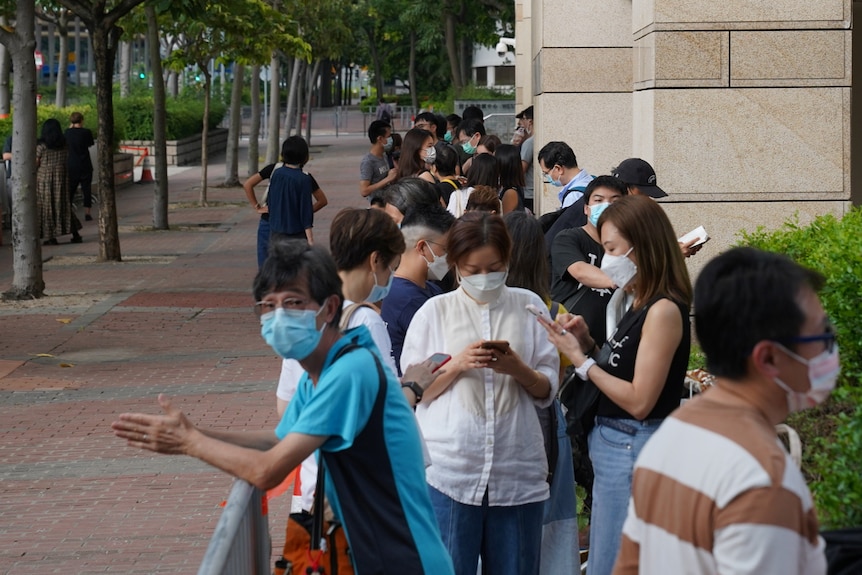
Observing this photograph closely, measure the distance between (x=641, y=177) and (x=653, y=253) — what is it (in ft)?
10.2

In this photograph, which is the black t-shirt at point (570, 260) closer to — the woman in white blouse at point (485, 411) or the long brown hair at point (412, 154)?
the woman in white blouse at point (485, 411)

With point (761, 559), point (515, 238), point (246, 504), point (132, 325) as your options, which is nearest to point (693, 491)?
point (761, 559)

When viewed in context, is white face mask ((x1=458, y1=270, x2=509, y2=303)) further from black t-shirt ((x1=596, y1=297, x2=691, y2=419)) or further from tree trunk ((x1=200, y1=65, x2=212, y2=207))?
tree trunk ((x1=200, y1=65, x2=212, y2=207))

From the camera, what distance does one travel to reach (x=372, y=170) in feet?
43.1

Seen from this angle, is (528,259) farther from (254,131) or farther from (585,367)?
(254,131)

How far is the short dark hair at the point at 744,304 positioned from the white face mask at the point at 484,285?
6.64ft

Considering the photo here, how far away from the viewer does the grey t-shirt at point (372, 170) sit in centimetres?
1309

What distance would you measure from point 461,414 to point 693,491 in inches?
87.4

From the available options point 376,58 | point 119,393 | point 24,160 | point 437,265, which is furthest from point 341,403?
point 376,58

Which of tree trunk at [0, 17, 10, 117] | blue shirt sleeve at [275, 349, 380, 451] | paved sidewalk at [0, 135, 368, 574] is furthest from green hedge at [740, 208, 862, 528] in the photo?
tree trunk at [0, 17, 10, 117]

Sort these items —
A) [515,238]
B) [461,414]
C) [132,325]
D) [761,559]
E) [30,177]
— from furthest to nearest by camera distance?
1. [30,177]
2. [132,325]
3. [515,238]
4. [461,414]
5. [761,559]

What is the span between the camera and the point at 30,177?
14.6 meters

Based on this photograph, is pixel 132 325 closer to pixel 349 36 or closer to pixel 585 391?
pixel 585 391

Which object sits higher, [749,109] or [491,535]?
[749,109]
